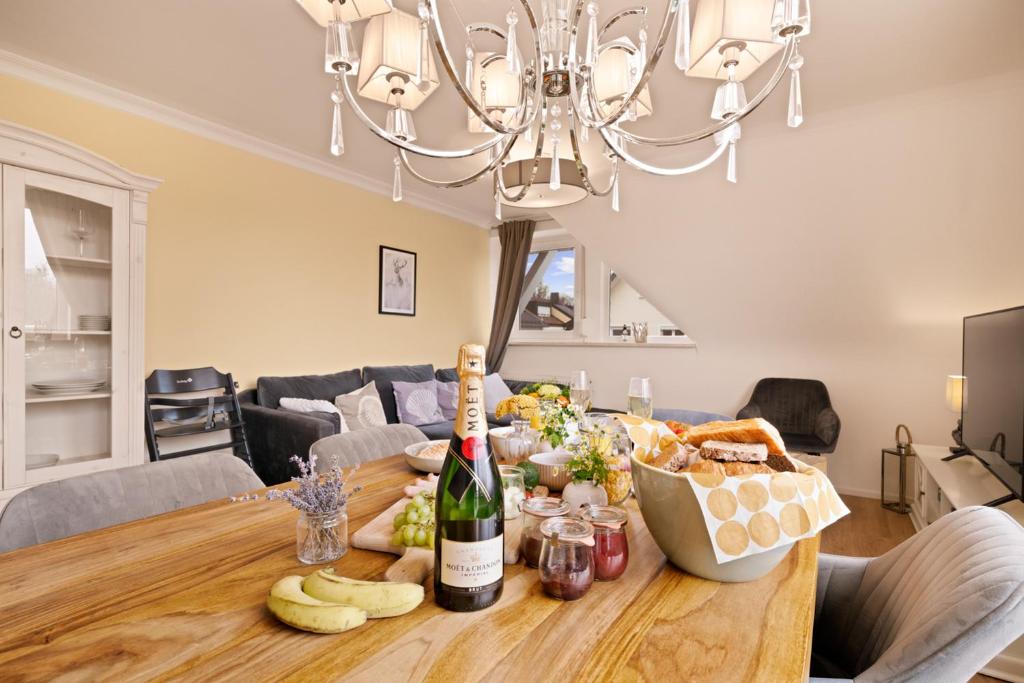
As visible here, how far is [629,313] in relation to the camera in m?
4.78

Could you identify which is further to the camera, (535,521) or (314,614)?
(535,521)

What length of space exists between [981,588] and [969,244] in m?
3.03

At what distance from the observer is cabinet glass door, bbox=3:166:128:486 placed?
2.15m

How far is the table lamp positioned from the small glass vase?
3030 millimetres

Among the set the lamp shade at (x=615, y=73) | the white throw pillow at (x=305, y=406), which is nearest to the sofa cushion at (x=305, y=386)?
the white throw pillow at (x=305, y=406)

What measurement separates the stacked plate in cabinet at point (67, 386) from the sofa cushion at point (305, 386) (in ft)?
3.20

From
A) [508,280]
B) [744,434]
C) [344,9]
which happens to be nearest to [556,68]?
[344,9]

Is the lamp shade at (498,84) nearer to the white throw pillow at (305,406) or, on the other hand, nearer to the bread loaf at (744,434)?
the bread loaf at (744,434)

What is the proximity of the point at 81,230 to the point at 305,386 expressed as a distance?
1.55m

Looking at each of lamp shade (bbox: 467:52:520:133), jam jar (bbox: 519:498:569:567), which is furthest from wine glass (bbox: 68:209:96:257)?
jam jar (bbox: 519:498:569:567)

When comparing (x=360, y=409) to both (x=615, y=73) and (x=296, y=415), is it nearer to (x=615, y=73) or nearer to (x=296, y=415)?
(x=296, y=415)

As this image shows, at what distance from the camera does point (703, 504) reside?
2.44 feet

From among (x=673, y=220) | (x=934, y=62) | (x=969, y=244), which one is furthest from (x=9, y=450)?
(x=969, y=244)

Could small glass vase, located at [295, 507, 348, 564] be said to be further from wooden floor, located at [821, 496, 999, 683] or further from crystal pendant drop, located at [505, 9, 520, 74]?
wooden floor, located at [821, 496, 999, 683]
